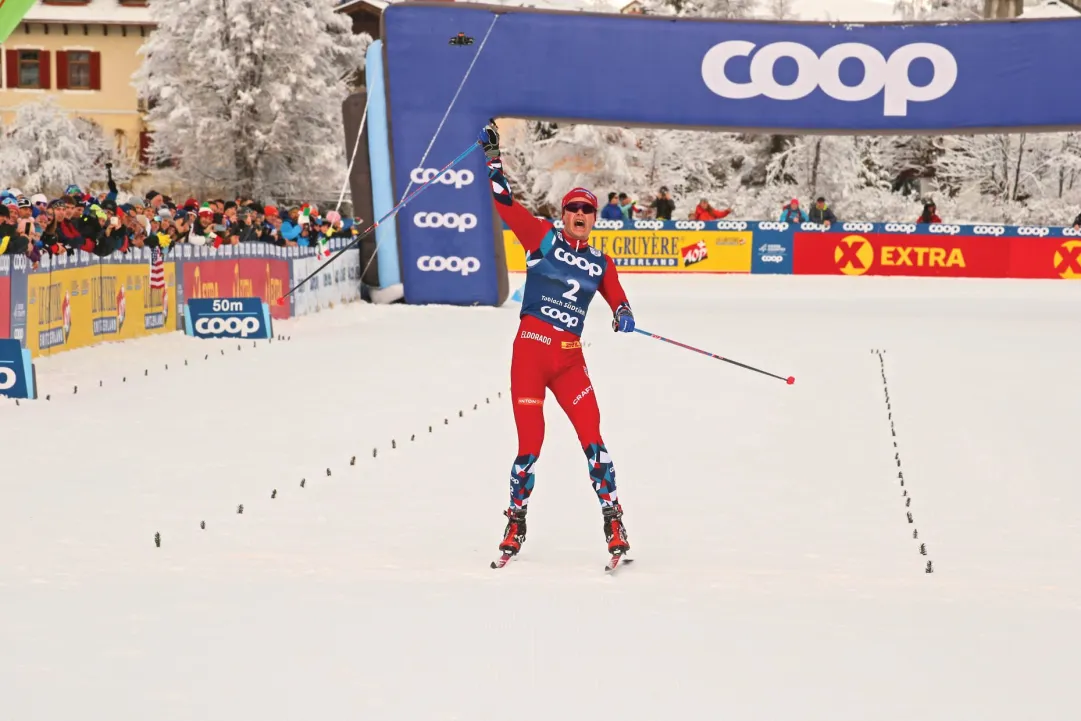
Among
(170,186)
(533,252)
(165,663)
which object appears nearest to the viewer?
(165,663)

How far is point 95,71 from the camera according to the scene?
5953cm

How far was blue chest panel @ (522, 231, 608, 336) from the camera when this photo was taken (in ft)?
24.3

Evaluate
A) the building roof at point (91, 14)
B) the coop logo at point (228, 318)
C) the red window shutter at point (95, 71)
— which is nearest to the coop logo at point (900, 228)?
the coop logo at point (228, 318)

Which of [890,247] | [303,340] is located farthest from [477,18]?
[890,247]

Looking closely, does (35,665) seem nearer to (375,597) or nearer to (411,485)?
(375,597)

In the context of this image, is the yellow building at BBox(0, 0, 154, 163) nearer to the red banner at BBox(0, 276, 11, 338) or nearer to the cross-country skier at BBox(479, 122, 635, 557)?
the red banner at BBox(0, 276, 11, 338)

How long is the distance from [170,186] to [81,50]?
25.4ft

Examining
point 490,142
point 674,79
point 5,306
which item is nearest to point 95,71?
point 674,79

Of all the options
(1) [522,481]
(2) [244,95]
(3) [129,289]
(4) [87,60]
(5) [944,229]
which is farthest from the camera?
(4) [87,60]

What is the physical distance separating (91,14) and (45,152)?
10127 mm

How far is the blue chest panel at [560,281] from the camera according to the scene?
741 cm

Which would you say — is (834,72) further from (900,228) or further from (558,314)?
(558,314)

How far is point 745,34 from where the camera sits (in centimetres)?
2517

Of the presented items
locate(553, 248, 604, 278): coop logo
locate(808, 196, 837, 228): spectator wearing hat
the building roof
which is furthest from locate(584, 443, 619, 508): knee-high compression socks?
the building roof
